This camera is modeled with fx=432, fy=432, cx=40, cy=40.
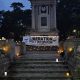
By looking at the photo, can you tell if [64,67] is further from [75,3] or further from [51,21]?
[75,3]

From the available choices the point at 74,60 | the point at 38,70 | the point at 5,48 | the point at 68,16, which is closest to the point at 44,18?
the point at 68,16

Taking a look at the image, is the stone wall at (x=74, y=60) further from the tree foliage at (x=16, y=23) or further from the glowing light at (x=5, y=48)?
the tree foliage at (x=16, y=23)

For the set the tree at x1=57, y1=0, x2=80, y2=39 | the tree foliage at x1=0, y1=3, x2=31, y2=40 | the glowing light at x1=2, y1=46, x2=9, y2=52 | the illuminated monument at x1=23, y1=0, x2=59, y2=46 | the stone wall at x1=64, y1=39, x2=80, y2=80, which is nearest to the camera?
the stone wall at x1=64, y1=39, x2=80, y2=80

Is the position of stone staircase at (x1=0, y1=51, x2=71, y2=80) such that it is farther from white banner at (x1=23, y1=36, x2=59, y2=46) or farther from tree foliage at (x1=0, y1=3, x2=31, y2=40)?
tree foliage at (x1=0, y1=3, x2=31, y2=40)

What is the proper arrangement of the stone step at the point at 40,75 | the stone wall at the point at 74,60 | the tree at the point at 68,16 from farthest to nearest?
the tree at the point at 68,16 → the stone step at the point at 40,75 → the stone wall at the point at 74,60

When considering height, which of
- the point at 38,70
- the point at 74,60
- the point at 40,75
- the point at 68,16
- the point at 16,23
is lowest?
the point at 40,75

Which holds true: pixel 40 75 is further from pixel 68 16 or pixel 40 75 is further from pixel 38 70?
pixel 68 16

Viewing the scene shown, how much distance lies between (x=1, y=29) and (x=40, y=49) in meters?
20.2

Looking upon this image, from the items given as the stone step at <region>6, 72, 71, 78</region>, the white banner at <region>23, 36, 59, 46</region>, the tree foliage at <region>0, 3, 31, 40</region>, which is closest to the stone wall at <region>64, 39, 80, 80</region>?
the stone step at <region>6, 72, 71, 78</region>

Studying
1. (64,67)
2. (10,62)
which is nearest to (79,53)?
(64,67)

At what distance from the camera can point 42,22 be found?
55.6 m

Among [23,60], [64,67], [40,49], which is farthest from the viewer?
[40,49]

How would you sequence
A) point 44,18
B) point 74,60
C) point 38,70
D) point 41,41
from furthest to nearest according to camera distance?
1. point 44,18
2. point 41,41
3. point 38,70
4. point 74,60

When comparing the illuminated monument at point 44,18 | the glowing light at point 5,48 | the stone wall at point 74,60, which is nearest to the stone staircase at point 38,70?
the stone wall at point 74,60
